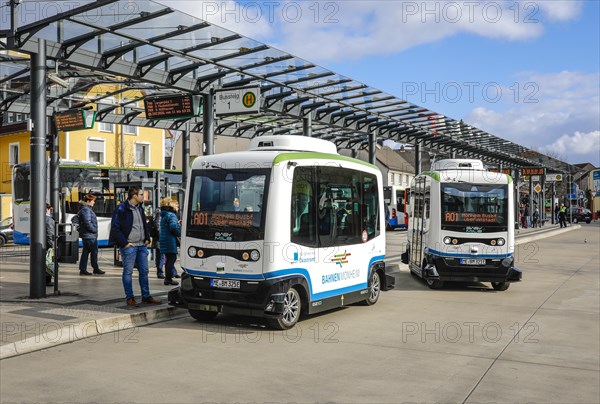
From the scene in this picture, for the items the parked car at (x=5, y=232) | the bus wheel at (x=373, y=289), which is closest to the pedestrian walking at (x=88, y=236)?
the bus wheel at (x=373, y=289)

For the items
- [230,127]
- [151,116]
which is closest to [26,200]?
[230,127]

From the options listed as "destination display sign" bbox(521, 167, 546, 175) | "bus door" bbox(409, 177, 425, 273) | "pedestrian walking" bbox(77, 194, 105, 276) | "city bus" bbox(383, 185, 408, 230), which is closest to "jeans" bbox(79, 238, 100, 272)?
"pedestrian walking" bbox(77, 194, 105, 276)

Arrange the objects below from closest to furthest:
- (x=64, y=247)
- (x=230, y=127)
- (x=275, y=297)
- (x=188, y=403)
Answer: (x=188, y=403)
(x=275, y=297)
(x=64, y=247)
(x=230, y=127)

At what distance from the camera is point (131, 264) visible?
9938 millimetres

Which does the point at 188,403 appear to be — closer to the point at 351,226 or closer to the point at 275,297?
the point at 275,297

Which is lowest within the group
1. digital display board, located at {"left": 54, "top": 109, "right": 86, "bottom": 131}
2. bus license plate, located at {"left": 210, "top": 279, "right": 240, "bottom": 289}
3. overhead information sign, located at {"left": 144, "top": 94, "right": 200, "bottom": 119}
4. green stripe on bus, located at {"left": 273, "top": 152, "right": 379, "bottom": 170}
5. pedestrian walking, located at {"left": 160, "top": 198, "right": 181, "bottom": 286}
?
bus license plate, located at {"left": 210, "top": 279, "right": 240, "bottom": 289}

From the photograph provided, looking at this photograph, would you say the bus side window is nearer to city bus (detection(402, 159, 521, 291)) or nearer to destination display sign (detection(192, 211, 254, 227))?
destination display sign (detection(192, 211, 254, 227))

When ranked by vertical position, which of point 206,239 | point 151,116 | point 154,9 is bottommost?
point 206,239

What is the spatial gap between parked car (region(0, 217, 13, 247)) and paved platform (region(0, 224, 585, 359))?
49.2ft

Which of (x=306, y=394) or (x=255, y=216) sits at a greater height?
(x=255, y=216)

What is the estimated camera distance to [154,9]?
1165 cm

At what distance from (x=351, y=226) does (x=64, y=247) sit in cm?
986

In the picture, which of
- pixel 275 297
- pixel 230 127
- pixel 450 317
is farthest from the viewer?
pixel 230 127

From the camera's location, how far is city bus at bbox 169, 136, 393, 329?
8781 millimetres
